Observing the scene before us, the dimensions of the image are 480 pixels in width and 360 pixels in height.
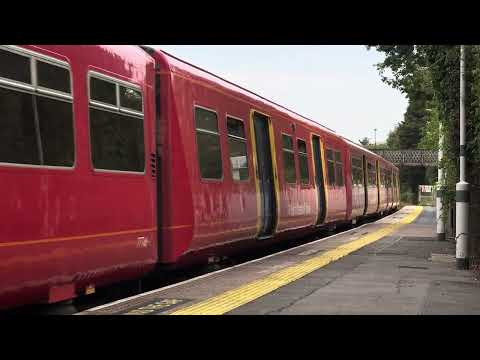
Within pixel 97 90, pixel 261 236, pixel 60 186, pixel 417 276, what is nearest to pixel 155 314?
pixel 60 186

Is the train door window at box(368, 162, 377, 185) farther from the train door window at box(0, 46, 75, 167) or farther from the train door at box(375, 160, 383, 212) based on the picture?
the train door window at box(0, 46, 75, 167)

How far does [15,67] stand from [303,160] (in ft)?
39.4

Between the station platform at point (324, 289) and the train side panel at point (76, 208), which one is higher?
the train side panel at point (76, 208)

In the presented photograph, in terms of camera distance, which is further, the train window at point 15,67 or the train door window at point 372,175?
the train door window at point 372,175

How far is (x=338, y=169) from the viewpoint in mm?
23266

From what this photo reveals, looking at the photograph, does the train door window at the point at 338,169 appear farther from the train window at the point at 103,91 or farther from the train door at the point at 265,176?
the train window at the point at 103,91

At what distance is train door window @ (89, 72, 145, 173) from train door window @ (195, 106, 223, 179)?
172cm

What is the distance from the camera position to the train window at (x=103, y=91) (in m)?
8.02

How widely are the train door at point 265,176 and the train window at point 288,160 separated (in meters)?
1.17

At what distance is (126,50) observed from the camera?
8.89m

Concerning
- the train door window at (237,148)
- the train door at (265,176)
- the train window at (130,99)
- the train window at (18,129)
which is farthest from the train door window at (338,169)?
the train window at (18,129)
